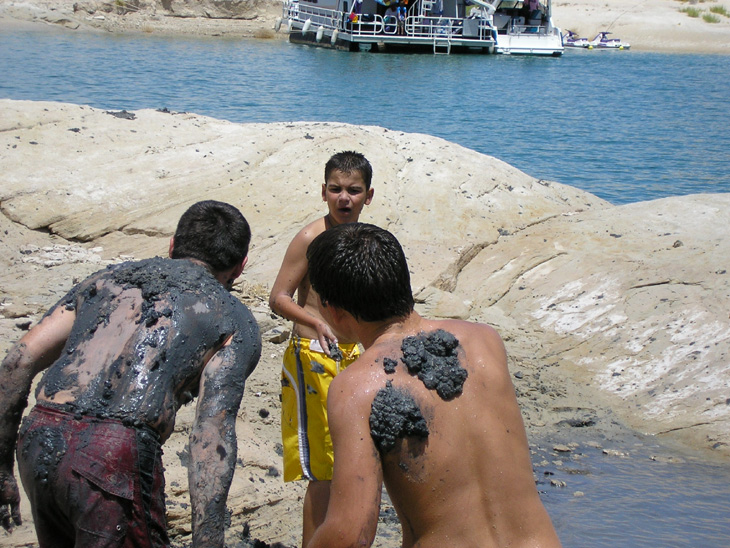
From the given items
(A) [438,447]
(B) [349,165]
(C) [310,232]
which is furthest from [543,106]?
(A) [438,447]

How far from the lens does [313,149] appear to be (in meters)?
8.62

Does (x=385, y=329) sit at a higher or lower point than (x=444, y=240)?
higher

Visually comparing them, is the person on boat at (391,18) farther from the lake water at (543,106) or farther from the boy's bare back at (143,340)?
the boy's bare back at (143,340)

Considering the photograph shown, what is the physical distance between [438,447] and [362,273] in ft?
1.66

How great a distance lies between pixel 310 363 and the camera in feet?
12.1

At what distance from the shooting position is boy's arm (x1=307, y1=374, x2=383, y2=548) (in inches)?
76.4

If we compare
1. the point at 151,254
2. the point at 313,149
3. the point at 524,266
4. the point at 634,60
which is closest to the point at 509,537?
the point at 524,266

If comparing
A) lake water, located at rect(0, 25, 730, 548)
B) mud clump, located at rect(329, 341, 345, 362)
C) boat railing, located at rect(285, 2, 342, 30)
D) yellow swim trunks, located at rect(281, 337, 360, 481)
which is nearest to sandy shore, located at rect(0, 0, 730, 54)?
boat railing, located at rect(285, 2, 342, 30)

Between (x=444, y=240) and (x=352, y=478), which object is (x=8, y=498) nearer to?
(x=352, y=478)

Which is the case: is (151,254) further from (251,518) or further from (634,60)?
(634,60)

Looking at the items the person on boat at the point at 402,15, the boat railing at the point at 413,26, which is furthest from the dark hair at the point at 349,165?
the person on boat at the point at 402,15

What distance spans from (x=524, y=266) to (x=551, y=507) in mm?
3474

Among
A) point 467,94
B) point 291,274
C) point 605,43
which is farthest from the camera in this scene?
point 605,43

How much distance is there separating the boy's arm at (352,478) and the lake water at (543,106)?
2405 millimetres
